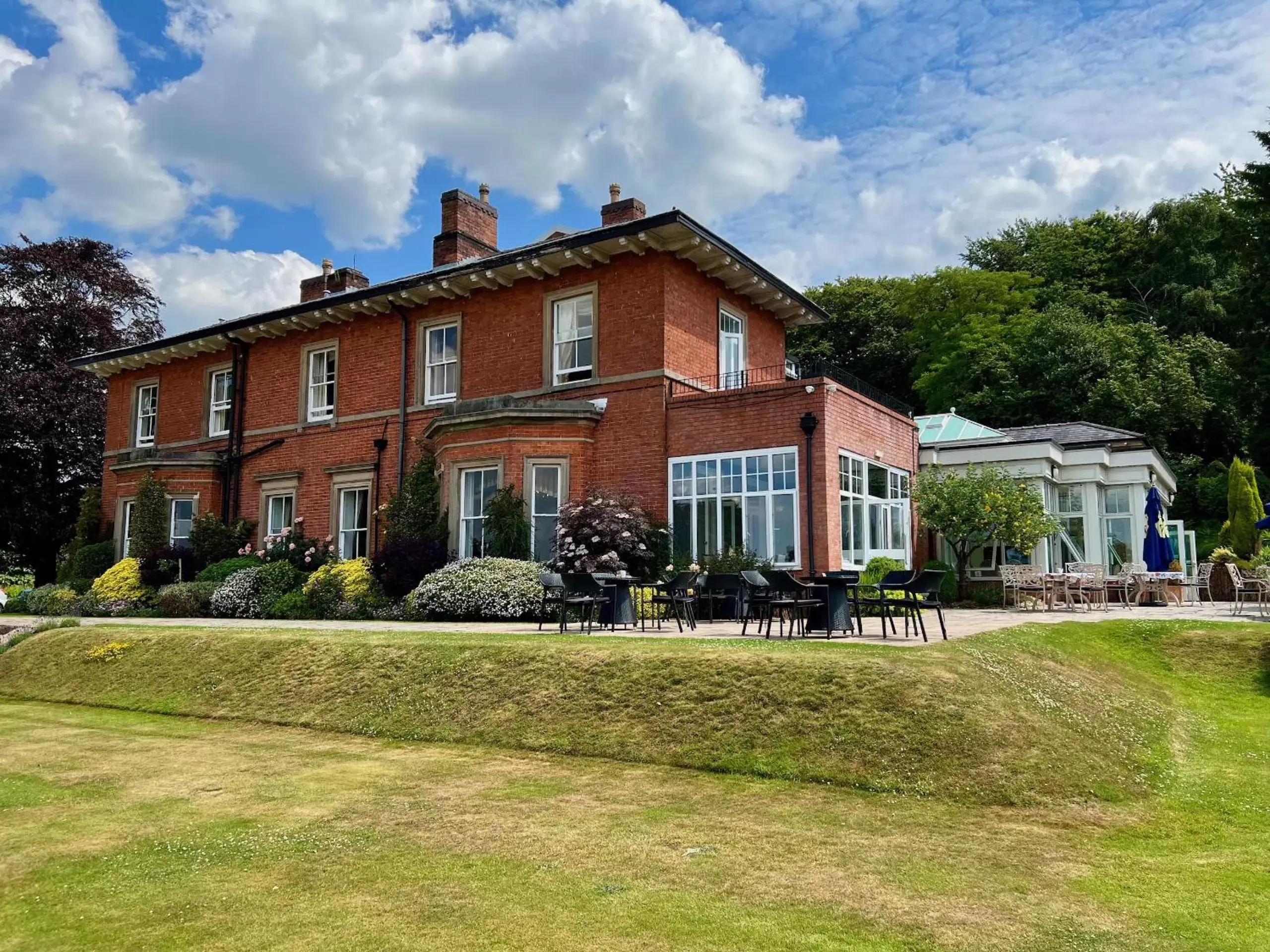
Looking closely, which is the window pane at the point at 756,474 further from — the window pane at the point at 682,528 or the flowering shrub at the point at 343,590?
the flowering shrub at the point at 343,590

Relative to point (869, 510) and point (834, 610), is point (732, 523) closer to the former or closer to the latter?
point (869, 510)

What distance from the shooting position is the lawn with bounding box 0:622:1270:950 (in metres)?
4.26

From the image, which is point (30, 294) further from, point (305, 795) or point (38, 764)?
point (305, 795)

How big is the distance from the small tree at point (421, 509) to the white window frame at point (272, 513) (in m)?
4.84

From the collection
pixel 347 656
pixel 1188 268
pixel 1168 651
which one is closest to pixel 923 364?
pixel 1188 268

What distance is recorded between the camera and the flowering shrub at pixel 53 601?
21.6m

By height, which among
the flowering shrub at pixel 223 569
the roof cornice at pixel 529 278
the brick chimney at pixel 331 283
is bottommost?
the flowering shrub at pixel 223 569

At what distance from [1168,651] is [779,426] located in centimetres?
731

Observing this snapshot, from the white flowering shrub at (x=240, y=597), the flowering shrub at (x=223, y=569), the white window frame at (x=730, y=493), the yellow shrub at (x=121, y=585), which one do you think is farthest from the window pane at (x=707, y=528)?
the yellow shrub at (x=121, y=585)

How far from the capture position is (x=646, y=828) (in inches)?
227

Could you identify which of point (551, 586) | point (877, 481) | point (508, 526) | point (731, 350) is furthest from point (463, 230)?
point (551, 586)

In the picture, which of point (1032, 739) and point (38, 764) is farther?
point (38, 764)

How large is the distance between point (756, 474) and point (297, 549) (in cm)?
1155

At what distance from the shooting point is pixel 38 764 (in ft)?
26.1
